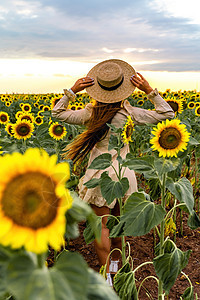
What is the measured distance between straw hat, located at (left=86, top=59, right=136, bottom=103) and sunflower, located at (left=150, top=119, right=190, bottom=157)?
1032 millimetres

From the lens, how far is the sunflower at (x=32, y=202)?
0.79m

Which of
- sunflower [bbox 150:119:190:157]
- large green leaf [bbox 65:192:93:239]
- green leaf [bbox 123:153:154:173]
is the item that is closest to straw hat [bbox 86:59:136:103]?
sunflower [bbox 150:119:190:157]

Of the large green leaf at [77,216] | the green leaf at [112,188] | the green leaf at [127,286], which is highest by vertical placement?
the large green leaf at [77,216]

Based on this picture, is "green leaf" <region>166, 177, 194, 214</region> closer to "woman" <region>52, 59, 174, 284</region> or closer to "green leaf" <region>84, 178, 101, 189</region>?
"green leaf" <region>84, 178, 101, 189</region>

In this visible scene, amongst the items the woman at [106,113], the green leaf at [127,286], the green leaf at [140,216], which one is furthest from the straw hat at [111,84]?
the green leaf at [127,286]

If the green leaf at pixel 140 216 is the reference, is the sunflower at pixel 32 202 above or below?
above

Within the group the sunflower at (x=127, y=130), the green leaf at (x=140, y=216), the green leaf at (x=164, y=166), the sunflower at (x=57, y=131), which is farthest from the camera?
the sunflower at (x=57, y=131)

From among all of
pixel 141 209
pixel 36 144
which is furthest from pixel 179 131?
pixel 36 144

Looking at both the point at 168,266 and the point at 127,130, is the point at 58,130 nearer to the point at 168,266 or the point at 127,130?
the point at 127,130

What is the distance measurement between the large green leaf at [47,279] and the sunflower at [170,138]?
56.9 inches

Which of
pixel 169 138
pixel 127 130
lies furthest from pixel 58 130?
pixel 169 138

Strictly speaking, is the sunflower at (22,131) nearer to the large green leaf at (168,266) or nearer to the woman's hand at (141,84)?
the woman's hand at (141,84)

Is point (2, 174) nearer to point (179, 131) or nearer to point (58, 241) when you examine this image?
point (58, 241)

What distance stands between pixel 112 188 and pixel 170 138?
2.04ft
